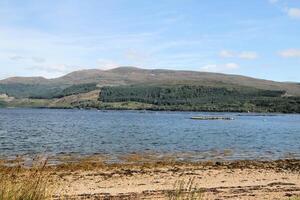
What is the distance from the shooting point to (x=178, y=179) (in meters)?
28.4

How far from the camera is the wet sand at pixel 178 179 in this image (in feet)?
71.7

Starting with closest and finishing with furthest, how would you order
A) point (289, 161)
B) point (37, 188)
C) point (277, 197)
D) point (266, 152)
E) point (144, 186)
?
point (37, 188) → point (277, 197) → point (144, 186) → point (289, 161) → point (266, 152)

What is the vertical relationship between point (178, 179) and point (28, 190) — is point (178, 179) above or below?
below

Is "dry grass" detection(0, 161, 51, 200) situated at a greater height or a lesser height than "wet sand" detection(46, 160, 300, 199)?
greater

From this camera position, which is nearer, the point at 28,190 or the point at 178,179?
the point at 28,190

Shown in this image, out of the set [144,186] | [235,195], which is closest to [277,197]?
[235,195]

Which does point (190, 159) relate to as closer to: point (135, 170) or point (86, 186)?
point (135, 170)

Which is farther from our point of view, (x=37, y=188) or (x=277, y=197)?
Result: (x=277, y=197)

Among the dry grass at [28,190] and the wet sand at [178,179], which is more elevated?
the dry grass at [28,190]

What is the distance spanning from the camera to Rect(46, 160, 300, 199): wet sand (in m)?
21.9

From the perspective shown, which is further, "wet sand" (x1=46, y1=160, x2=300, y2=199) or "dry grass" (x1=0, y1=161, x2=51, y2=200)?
"wet sand" (x1=46, y1=160, x2=300, y2=199)

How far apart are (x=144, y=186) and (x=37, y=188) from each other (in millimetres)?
14782

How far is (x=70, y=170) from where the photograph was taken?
32281mm

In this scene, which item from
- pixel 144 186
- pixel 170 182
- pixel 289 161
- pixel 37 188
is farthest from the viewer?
pixel 289 161
